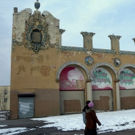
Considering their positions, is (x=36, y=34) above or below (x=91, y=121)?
above

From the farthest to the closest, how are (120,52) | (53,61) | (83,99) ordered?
(120,52) → (83,99) → (53,61)

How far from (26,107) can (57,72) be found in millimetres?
4806

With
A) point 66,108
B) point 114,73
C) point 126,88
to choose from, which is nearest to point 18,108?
point 66,108

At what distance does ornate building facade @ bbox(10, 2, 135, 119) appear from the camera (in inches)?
762

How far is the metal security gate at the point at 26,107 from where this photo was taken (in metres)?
18.9

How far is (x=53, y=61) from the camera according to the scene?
20750 millimetres

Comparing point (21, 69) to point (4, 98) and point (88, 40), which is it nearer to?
point (88, 40)

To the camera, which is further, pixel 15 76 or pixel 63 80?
pixel 63 80

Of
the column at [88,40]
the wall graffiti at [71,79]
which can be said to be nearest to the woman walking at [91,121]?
the wall graffiti at [71,79]

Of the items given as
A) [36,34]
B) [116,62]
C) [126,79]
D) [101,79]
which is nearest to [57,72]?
[36,34]

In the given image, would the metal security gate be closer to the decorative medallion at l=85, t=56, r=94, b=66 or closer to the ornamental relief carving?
the ornamental relief carving

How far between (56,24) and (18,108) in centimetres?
990

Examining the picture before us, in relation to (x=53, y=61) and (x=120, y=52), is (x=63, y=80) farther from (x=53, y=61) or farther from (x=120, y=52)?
(x=120, y=52)

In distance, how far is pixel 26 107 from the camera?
754 inches
